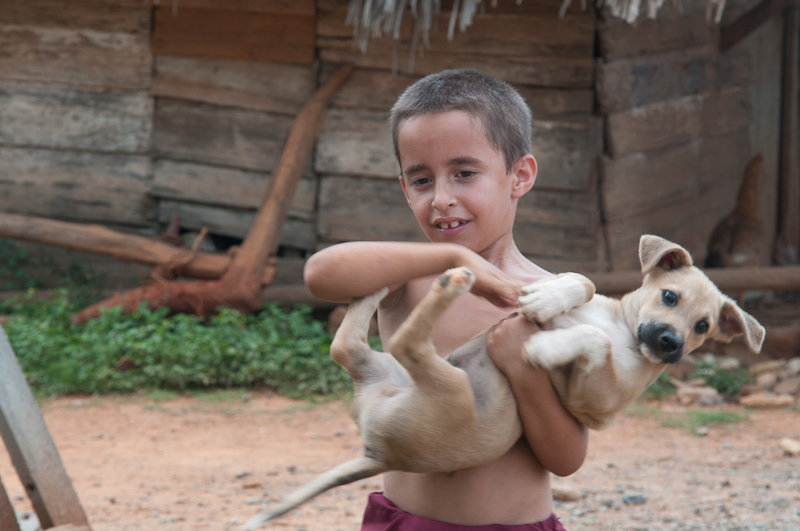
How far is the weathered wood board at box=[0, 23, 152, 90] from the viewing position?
724 cm

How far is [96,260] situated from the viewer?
25.2 ft

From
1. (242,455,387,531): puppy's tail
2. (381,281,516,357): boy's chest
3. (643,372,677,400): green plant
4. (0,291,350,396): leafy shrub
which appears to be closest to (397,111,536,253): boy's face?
(381,281,516,357): boy's chest

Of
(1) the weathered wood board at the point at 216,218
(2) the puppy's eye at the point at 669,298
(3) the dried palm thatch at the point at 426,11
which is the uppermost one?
(3) the dried palm thatch at the point at 426,11

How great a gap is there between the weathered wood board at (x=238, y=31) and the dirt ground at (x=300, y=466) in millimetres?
3271

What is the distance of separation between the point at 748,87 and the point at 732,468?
5.69m

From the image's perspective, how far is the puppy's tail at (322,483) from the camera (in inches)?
66.0

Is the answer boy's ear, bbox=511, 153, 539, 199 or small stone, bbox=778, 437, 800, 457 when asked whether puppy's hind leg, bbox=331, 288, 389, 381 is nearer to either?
boy's ear, bbox=511, 153, 539, 199

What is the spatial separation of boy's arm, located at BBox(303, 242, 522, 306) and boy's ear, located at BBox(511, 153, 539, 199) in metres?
0.37

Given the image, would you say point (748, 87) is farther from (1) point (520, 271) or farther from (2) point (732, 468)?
(1) point (520, 271)

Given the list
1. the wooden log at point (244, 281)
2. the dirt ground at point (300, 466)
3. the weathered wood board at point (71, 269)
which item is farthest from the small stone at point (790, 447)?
the weathered wood board at point (71, 269)

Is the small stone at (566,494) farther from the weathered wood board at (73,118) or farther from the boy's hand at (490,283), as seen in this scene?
the weathered wood board at (73,118)

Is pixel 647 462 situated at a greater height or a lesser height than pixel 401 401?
lesser

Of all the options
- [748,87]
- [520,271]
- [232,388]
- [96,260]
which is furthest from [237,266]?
[748,87]

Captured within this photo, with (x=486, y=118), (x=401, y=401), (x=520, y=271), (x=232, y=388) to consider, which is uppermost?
(x=486, y=118)
